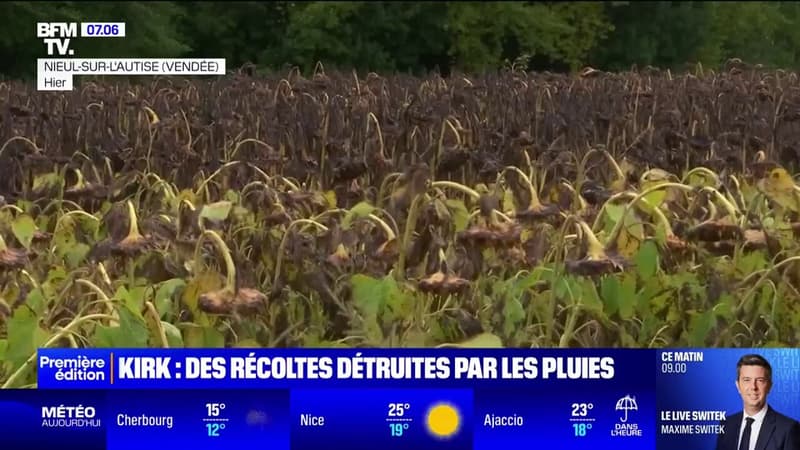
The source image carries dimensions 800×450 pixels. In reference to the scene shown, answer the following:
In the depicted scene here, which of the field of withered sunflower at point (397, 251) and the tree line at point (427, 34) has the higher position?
the tree line at point (427, 34)

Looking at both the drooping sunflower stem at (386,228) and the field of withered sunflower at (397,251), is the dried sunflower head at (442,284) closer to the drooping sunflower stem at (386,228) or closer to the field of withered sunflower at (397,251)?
the field of withered sunflower at (397,251)

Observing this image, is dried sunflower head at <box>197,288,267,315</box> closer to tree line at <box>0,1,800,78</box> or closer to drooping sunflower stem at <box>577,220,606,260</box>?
drooping sunflower stem at <box>577,220,606,260</box>

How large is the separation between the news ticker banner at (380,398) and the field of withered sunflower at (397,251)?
0.27ft

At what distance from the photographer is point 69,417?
253 centimetres

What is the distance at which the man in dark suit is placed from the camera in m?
2.57

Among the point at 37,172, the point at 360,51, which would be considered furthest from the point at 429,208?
the point at 360,51

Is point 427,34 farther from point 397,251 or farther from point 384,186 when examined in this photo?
point 397,251

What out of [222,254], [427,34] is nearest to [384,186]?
[222,254]

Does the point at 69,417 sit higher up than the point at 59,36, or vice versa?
the point at 59,36

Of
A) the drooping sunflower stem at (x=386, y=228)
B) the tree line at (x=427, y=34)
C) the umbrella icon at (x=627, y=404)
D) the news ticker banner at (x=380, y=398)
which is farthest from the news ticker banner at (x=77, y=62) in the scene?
the umbrella icon at (x=627, y=404)

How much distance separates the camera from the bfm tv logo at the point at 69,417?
2.53m

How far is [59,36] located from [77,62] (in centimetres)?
18

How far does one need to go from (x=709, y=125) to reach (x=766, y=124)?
0.69ft

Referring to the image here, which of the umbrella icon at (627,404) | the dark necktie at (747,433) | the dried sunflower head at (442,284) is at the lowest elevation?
the dark necktie at (747,433)
